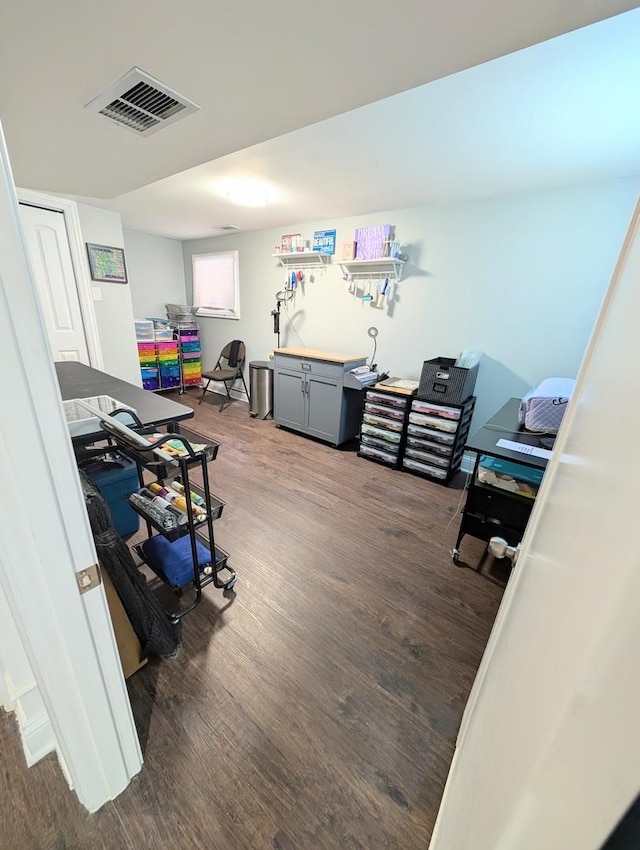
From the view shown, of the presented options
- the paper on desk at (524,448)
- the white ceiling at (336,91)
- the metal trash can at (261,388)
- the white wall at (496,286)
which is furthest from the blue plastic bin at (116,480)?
the white wall at (496,286)

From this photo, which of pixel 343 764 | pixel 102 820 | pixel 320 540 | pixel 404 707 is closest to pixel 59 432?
pixel 102 820

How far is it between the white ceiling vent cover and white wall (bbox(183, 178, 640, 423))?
2.39 meters

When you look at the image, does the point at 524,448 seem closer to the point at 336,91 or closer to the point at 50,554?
the point at 336,91

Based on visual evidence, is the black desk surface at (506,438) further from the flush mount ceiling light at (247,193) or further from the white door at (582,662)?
the flush mount ceiling light at (247,193)

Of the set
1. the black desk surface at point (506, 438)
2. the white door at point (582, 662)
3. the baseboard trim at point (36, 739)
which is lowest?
the baseboard trim at point (36, 739)

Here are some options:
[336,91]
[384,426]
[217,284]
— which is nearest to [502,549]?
[336,91]

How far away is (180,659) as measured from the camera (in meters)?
1.37

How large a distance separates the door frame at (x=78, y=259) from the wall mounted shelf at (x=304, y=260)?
194 centimetres

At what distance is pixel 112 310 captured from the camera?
12.2ft

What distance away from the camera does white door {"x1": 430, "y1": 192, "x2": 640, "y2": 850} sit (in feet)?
0.61

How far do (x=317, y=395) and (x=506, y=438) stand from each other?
208cm

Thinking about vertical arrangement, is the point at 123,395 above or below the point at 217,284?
below

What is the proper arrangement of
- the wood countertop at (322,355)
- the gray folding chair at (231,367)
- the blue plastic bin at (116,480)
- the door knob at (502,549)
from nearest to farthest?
the door knob at (502,549)
the blue plastic bin at (116,480)
the wood countertop at (322,355)
the gray folding chair at (231,367)

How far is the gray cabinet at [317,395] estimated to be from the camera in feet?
11.0
